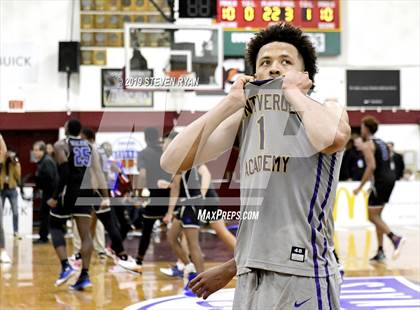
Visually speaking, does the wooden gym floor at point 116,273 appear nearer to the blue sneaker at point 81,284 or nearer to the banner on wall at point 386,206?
the blue sneaker at point 81,284

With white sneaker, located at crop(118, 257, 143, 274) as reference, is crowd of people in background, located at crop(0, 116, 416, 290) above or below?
above

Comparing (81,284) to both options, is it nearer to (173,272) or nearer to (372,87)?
(173,272)

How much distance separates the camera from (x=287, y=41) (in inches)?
128

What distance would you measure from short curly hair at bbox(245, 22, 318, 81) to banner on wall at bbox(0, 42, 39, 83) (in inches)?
630

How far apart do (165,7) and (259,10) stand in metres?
4.28

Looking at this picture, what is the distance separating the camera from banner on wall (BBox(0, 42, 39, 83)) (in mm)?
19031

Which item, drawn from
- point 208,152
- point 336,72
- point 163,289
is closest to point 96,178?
point 163,289

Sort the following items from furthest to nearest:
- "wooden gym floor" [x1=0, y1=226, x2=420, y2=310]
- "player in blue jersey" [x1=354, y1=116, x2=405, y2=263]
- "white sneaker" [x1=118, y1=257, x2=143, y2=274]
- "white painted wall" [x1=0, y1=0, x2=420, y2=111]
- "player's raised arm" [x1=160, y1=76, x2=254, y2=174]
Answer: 1. "white painted wall" [x1=0, y1=0, x2=420, y2=111]
2. "player in blue jersey" [x1=354, y1=116, x2=405, y2=263]
3. "white sneaker" [x1=118, y1=257, x2=143, y2=274]
4. "wooden gym floor" [x1=0, y1=226, x2=420, y2=310]
5. "player's raised arm" [x1=160, y1=76, x2=254, y2=174]

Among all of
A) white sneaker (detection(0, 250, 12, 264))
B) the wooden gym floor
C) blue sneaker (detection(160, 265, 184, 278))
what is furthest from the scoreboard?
white sneaker (detection(0, 250, 12, 264))

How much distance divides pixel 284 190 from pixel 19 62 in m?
A: 17.6

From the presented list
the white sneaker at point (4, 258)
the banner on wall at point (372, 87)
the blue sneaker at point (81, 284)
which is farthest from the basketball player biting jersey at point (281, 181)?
the banner on wall at point (372, 87)

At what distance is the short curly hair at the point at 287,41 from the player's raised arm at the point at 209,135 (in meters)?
0.28

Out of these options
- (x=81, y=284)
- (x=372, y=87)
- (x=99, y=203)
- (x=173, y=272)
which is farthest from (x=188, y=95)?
(x=81, y=284)

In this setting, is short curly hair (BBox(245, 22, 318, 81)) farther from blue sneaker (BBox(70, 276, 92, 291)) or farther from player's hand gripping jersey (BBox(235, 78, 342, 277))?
blue sneaker (BBox(70, 276, 92, 291))
